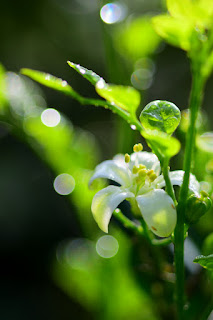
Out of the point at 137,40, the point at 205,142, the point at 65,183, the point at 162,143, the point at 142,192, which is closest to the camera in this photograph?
the point at 162,143

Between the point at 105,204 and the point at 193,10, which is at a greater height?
the point at 193,10

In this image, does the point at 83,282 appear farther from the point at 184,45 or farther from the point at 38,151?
the point at 184,45

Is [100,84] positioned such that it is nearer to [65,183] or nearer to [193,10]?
[193,10]

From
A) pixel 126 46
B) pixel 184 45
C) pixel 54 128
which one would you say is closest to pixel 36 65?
pixel 126 46

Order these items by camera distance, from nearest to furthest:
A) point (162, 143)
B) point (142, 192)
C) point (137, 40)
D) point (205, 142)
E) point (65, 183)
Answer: point (162, 143) → point (142, 192) → point (205, 142) → point (65, 183) → point (137, 40)

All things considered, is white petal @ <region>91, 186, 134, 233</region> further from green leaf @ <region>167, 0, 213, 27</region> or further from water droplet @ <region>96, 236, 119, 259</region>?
water droplet @ <region>96, 236, 119, 259</region>

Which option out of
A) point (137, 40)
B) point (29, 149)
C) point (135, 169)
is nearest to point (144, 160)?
point (135, 169)

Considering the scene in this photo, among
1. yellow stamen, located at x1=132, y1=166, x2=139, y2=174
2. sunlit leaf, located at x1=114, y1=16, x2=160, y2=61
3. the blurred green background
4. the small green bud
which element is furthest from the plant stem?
the blurred green background
